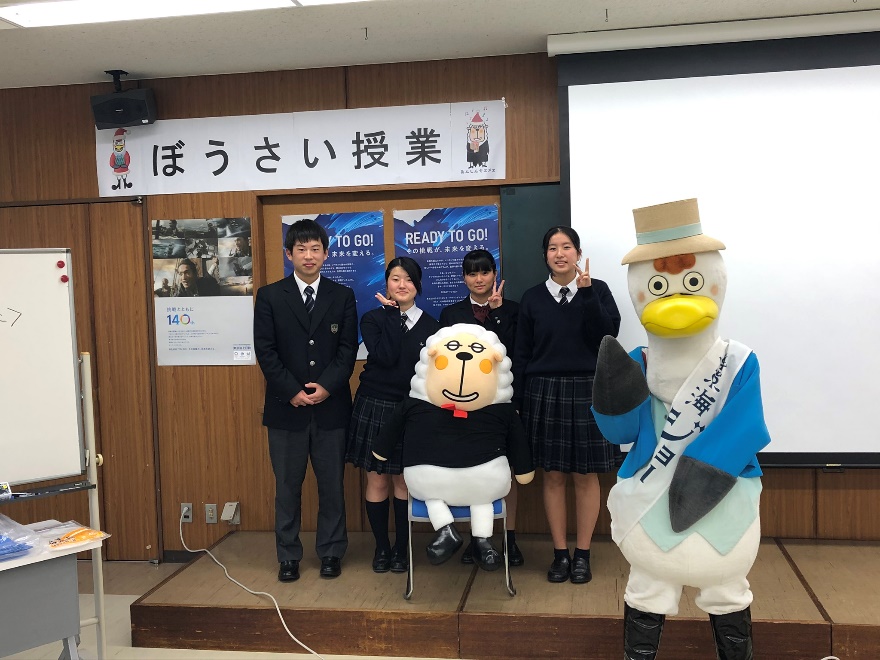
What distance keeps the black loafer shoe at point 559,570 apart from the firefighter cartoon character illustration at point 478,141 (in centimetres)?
186

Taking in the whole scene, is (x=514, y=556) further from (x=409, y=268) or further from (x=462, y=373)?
(x=409, y=268)

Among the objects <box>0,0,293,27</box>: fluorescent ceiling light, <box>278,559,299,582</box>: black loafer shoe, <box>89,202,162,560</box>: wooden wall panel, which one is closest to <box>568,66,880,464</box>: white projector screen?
<box>0,0,293,27</box>: fluorescent ceiling light

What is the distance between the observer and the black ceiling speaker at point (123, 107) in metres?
3.83

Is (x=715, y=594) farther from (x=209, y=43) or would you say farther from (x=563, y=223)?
(x=209, y=43)

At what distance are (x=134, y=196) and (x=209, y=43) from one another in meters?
0.98

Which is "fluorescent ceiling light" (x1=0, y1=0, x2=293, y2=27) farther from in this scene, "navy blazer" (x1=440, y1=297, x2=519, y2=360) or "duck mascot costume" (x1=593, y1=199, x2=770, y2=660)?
"duck mascot costume" (x1=593, y1=199, x2=770, y2=660)

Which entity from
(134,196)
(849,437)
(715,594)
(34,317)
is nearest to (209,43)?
(134,196)

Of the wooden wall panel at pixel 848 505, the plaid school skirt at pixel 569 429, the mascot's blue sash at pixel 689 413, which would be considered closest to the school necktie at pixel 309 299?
the plaid school skirt at pixel 569 429

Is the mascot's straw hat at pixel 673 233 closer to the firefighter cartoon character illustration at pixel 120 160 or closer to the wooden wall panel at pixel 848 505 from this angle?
the wooden wall panel at pixel 848 505

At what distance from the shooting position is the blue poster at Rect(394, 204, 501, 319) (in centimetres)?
377

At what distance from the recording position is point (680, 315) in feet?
6.86

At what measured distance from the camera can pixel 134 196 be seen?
13.1ft

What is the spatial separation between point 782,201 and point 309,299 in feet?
6.93

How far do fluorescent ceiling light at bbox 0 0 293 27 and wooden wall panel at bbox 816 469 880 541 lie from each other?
3.16m
